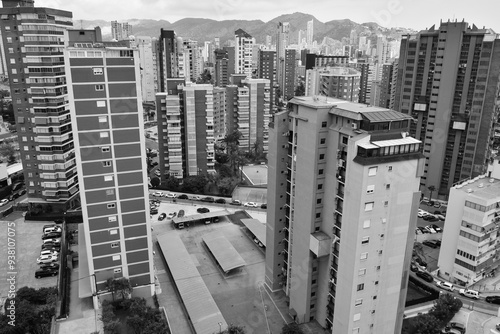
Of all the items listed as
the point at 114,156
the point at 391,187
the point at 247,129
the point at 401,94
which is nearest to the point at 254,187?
the point at 247,129

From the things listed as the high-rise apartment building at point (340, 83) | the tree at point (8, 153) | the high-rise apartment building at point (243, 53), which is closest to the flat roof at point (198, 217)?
the high-rise apartment building at point (340, 83)

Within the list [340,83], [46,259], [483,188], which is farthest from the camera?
[340,83]

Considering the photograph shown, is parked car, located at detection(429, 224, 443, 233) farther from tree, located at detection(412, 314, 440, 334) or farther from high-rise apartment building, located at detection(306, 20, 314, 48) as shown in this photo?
high-rise apartment building, located at detection(306, 20, 314, 48)

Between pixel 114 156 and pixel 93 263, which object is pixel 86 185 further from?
pixel 93 263

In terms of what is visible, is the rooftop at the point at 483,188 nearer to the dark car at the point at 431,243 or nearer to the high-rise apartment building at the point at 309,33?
the dark car at the point at 431,243

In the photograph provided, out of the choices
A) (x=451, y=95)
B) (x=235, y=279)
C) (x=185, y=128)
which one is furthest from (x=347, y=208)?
(x=185, y=128)

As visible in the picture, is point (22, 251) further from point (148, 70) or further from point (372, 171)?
point (148, 70)
